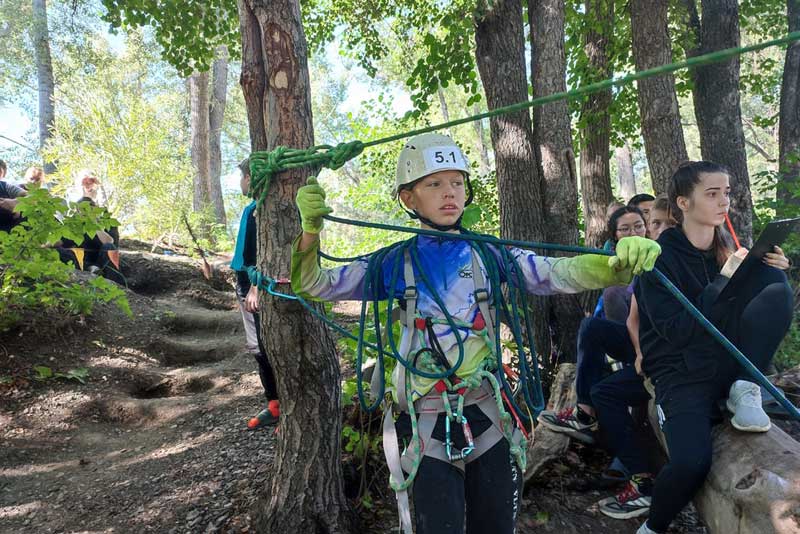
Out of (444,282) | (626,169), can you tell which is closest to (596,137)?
(444,282)

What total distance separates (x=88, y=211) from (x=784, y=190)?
8.56 meters

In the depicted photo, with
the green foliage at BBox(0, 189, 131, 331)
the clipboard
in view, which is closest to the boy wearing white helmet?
the clipboard

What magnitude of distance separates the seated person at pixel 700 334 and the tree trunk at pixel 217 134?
14.0 meters

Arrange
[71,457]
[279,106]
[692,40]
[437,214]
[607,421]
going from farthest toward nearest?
1. [692,40]
2. [71,457]
3. [607,421]
4. [279,106]
5. [437,214]

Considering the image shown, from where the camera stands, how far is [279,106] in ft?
8.21

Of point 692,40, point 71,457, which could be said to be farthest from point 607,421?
point 692,40

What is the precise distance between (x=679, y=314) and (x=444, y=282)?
1307 millimetres

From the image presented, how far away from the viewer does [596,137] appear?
6441mm

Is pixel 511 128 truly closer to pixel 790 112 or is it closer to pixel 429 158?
pixel 429 158

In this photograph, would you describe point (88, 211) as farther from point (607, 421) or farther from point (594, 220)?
point (594, 220)

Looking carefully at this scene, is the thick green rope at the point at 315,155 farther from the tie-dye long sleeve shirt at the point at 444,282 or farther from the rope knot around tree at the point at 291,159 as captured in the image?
the tie-dye long sleeve shirt at the point at 444,282

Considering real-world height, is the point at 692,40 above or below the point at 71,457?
above

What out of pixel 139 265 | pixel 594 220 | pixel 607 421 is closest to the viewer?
pixel 607 421

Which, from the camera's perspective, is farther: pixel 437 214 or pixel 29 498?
pixel 29 498
